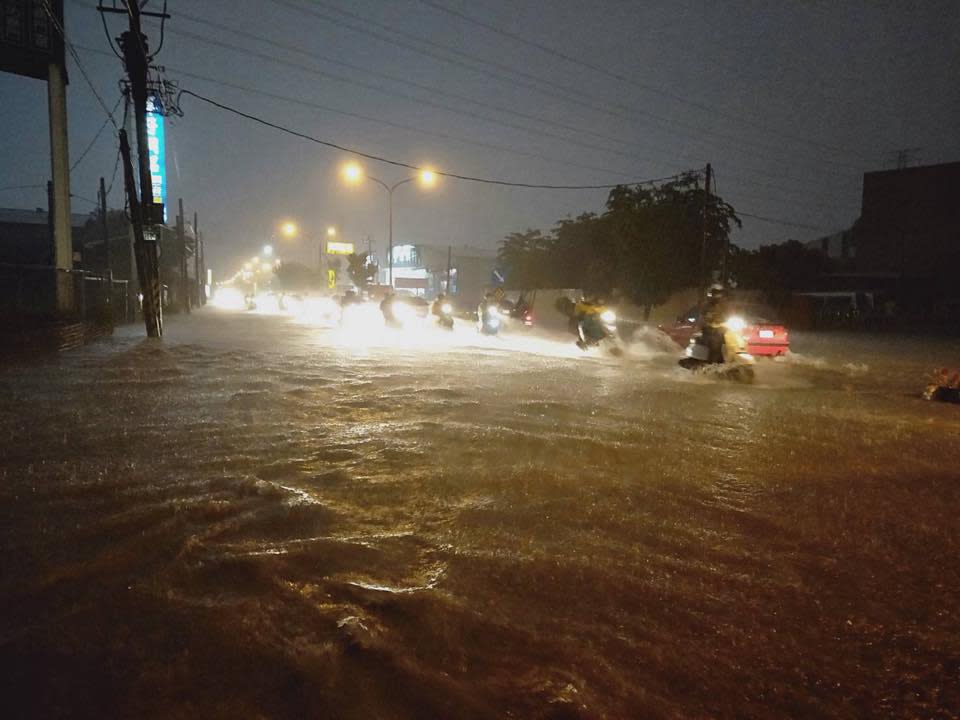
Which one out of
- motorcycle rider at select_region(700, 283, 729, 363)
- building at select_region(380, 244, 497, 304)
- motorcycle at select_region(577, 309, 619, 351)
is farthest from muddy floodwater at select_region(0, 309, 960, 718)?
building at select_region(380, 244, 497, 304)

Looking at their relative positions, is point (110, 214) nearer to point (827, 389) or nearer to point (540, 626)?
point (827, 389)

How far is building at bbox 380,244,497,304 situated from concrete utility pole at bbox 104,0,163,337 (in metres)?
61.6

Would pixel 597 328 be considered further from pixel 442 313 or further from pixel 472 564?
pixel 472 564

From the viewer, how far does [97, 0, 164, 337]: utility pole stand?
52.4 feet

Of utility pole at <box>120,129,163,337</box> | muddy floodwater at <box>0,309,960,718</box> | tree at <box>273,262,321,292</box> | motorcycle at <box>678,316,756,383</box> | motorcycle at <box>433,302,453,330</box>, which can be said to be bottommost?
muddy floodwater at <box>0,309,960,718</box>

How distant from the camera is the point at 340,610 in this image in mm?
2980

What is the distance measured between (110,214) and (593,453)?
133ft

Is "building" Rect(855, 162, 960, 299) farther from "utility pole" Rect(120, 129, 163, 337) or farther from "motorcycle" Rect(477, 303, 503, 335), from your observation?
"utility pole" Rect(120, 129, 163, 337)

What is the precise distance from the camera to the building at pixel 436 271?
85688mm

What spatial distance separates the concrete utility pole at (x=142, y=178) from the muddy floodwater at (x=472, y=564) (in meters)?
10.6

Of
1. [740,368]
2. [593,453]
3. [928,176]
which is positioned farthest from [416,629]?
[928,176]

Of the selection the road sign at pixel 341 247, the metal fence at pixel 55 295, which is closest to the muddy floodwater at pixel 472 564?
the metal fence at pixel 55 295

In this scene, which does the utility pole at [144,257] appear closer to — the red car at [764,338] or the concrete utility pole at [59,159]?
the concrete utility pole at [59,159]

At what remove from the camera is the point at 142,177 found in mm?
16844
